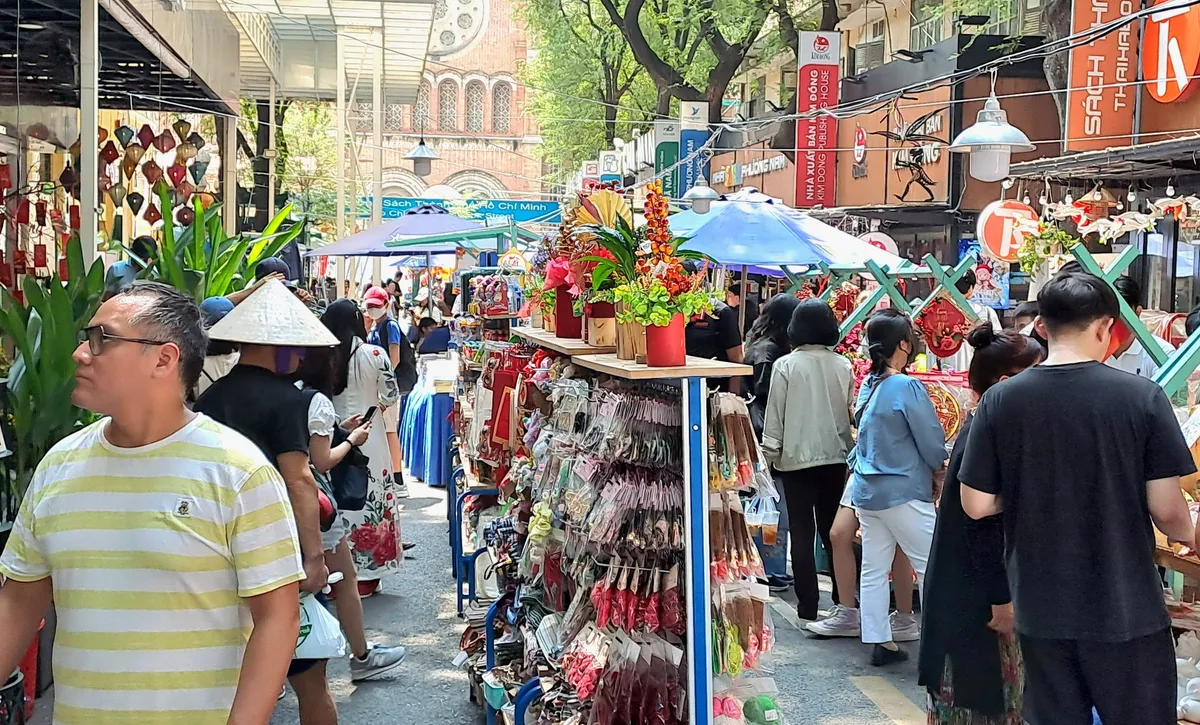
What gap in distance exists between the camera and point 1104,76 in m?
13.3

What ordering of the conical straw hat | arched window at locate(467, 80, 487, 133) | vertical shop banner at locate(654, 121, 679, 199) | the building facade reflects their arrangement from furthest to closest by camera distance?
arched window at locate(467, 80, 487, 133)
the building facade
vertical shop banner at locate(654, 121, 679, 199)
the conical straw hat

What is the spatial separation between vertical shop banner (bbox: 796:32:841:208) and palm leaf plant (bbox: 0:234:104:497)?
50.0ft

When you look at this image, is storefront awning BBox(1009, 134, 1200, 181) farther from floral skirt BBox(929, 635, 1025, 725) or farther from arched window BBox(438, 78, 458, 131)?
arched window BBox(438, 78, 458, 131)

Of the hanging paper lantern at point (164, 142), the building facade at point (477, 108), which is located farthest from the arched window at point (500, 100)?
the hanging paper lantern at point (164, 142)

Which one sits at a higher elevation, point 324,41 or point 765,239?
point 324,41

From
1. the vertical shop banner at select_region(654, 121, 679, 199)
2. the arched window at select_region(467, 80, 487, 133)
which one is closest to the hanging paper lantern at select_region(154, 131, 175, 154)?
the vertical shop banner at select_region(654, 121, 679, 199)

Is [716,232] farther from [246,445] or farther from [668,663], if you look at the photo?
[246,445]

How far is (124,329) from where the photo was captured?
2479mm

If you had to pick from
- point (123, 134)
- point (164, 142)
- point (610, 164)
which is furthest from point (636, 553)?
point (610, 164)

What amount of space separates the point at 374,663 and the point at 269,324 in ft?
8.51

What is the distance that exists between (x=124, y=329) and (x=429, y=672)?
401cm

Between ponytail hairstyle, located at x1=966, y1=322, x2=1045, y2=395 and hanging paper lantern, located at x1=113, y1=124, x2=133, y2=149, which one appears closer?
ponytail hairstyle, located at x1=966, y1=322, x2=1045, y2=395

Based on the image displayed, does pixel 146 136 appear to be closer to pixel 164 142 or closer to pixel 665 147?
pixel 164 142

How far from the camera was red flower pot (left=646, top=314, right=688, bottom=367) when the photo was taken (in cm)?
382
